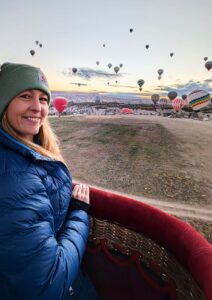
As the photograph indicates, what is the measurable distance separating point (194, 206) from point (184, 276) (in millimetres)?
7310

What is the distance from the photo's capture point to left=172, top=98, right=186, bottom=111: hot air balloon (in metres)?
39.3

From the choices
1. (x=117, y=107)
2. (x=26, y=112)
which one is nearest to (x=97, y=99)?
(x=117, y=107)

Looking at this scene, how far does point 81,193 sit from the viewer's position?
69.1 inches

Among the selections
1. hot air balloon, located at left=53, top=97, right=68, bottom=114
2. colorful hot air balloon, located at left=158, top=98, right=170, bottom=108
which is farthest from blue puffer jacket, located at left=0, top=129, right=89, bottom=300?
colorful hot air balloon, located at left=158, top=98, right=170, bottom=108

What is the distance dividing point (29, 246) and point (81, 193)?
26.8 inches

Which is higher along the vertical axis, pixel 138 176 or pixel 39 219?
pixel 39 219

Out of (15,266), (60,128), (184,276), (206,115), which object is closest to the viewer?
(15,266)

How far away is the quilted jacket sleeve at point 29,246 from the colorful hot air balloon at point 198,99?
33.8 metres

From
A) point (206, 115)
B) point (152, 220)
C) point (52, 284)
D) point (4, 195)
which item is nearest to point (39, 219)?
point (4, 195)

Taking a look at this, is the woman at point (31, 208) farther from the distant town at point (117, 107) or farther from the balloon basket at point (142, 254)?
the distant town at point (117, 107)

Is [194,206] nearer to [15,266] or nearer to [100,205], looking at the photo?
[100,205]

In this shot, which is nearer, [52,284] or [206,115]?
→ [52,284]

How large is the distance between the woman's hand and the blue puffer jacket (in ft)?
1.10

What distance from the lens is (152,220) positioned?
1.57m
